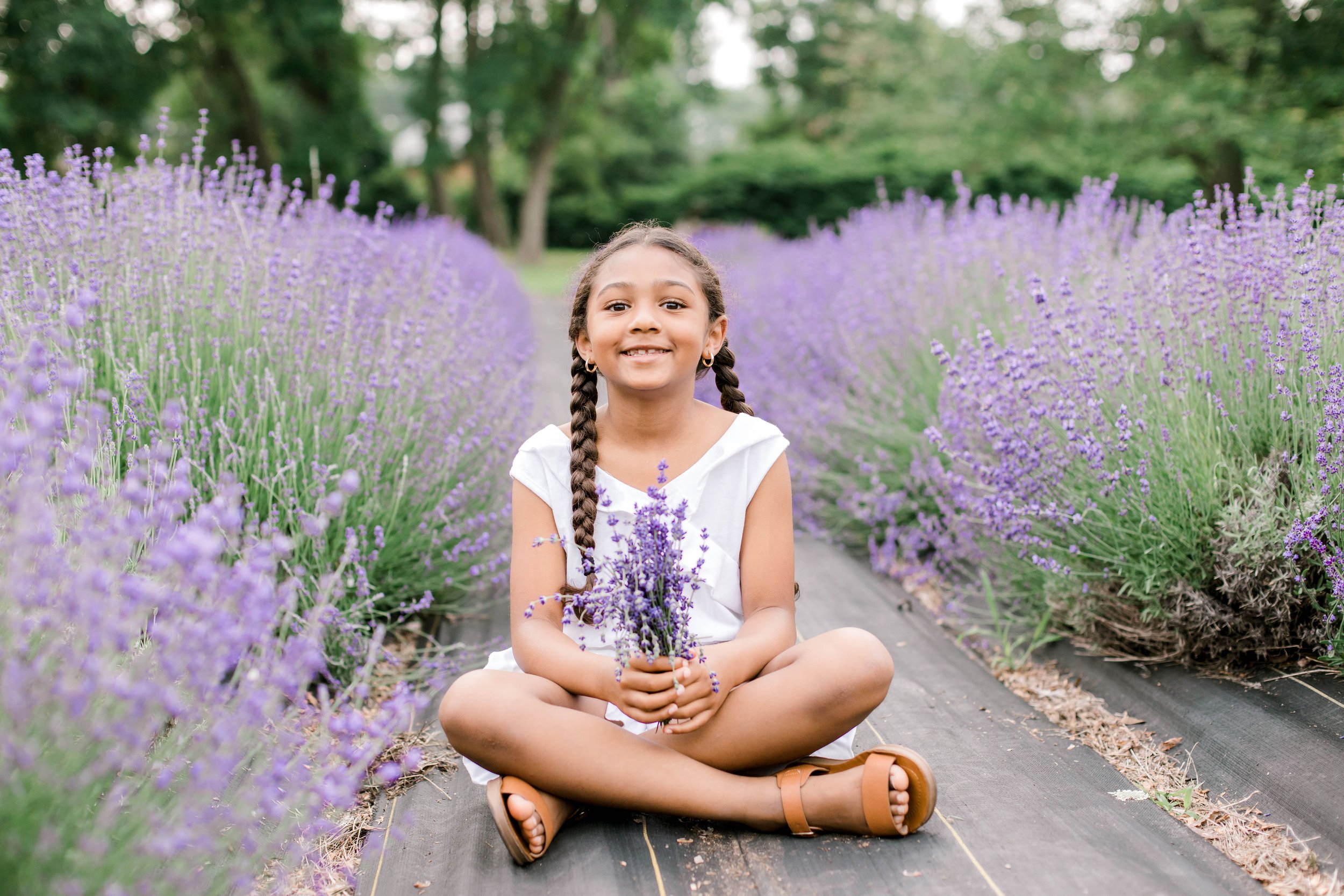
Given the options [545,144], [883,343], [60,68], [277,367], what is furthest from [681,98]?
[277,367]

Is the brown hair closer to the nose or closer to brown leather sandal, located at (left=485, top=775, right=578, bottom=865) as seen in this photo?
the nose

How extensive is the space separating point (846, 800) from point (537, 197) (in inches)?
796

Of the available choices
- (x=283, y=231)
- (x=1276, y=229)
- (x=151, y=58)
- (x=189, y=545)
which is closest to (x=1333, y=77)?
(x=1276, y=229)

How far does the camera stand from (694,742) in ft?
5.99

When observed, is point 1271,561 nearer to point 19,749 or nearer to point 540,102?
point 19,749

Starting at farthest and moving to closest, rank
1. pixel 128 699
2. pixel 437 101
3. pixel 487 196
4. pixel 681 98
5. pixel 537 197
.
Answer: pixel 681 98 → pixel 487 196 → pixel 537 197 → pixel 437 101 → pixel 128 699

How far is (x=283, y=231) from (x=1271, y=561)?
A: 9.82 feet

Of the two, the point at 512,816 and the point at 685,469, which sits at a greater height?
the point at 685,469

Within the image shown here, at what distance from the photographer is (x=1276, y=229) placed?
2627 mm

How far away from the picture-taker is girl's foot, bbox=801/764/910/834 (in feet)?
5.73

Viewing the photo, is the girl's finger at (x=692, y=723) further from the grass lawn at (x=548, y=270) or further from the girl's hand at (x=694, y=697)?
the grass lawn at (x=548, y=270)

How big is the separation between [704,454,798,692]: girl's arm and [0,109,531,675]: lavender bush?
2.48 ft

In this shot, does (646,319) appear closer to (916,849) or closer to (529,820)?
(529,820)

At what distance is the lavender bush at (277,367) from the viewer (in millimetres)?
2262
